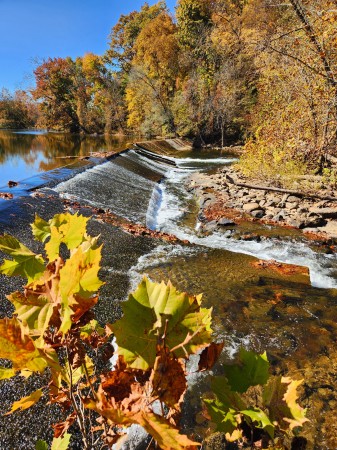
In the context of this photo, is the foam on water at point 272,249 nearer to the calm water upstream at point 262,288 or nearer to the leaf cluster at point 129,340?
the calm water upstream at point 262,288

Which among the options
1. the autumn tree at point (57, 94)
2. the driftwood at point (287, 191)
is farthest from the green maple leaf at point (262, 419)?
the autumn tree at point (57, 94)

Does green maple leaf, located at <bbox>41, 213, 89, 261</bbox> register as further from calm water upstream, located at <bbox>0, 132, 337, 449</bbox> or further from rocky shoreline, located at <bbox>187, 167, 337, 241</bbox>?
rocky shoreline, located at <bbox>187, 167, 337, 241</bbox>

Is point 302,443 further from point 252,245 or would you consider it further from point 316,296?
point 252,245

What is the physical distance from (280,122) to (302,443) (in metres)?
9.32

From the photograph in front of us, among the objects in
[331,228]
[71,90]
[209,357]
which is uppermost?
[71,90]

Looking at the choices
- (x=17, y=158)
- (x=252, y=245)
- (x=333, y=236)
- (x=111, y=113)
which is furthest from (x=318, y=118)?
(x=111, y=113)

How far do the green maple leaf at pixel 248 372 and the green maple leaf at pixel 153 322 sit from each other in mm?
226

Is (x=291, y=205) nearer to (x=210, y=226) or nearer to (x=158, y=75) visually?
(x=210, y=226)

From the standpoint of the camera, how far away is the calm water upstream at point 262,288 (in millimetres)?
2914

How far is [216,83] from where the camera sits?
85.1 feet

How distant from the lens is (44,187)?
889cm

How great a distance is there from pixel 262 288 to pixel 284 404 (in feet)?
13.2

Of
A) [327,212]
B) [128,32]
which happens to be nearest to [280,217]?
[327,212]

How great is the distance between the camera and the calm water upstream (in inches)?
115
